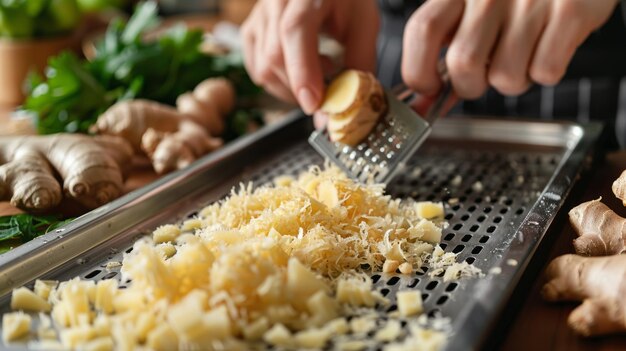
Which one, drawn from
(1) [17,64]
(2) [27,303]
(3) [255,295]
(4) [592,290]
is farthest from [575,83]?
(1) [17,64]

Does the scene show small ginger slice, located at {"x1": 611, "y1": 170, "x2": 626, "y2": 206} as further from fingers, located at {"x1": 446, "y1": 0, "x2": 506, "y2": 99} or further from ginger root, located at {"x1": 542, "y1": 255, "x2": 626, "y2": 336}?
fingers, located at {"x1": 446, "y1": 0, "x2": 506, "y2": 99}

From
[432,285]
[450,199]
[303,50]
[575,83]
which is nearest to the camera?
[432,285]

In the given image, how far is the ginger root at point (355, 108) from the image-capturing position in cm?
100

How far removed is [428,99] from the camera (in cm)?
111

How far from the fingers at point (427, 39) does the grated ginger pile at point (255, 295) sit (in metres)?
0.33

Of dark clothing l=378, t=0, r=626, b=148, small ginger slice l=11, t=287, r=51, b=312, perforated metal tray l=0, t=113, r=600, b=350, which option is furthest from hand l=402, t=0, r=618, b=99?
small ginger slice l=11, t=287, r=51, b=312

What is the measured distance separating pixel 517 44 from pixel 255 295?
0.59 metres

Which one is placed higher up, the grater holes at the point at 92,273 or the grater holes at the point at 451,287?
the grater holes at the point at 92,273

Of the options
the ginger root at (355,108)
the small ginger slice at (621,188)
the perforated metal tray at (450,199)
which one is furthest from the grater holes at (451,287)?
the ginger root at (355,108)

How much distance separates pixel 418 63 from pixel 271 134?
31 cm

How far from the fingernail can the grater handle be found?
0.13 metres

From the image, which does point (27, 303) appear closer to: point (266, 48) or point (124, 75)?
point (266, 48)

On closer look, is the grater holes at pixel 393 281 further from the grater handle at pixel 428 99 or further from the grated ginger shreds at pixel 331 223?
the grater handle at pixel 428 99

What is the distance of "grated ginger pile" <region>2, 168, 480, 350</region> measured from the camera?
59 cm
